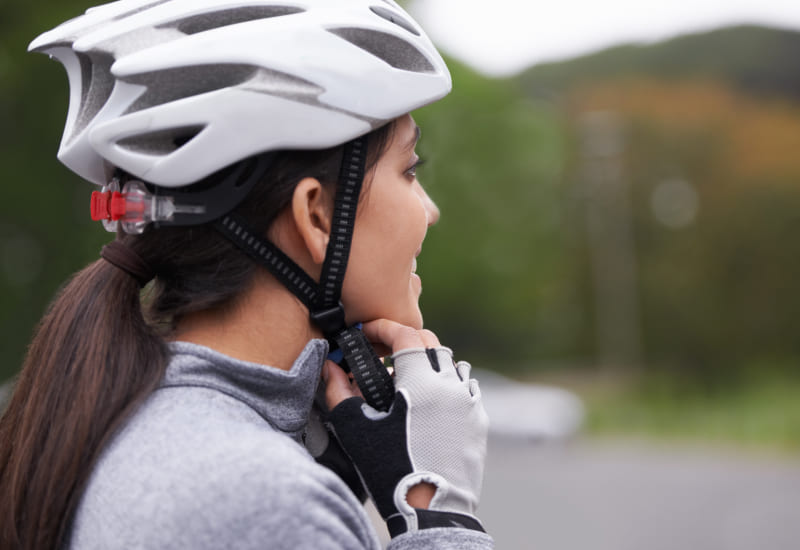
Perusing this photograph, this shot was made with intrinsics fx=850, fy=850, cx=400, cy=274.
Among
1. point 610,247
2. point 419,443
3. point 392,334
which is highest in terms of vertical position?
point 392,334

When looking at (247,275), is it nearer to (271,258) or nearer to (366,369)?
(271,258)

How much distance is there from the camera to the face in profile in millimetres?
1664

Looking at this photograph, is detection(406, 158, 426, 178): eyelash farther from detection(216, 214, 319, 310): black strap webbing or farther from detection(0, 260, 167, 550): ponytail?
detection(0, 260, 167, 550): ponytail

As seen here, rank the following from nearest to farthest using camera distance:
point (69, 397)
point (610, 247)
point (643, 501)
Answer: point (69, 397) → point (643, 501) → point (610, 247)

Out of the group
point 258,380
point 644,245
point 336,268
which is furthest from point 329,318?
point 644,245

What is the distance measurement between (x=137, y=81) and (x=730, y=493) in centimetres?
1091

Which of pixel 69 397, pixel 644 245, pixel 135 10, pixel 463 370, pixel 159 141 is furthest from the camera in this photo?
pixel 644 245

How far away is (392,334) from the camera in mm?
1726

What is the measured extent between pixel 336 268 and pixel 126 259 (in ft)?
1.28

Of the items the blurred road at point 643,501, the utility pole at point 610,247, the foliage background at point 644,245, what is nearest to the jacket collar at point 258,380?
the blurred road at point 643,501

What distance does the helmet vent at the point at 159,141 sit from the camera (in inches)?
60.6

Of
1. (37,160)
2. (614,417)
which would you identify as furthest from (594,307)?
(37,160)

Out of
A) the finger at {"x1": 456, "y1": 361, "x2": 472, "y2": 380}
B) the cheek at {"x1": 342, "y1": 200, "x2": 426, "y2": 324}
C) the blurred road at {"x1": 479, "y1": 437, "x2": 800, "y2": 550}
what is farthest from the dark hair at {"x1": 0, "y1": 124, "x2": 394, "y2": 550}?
the blurred road at {"x1": 479, "y1": 437, "x2": 800, "y2": 550}

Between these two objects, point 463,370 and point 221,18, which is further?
point 463,370
